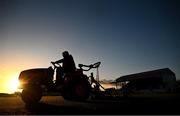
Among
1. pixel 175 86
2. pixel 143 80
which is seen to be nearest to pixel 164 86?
pixel 175 86

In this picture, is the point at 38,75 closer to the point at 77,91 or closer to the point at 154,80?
the point at 77,91

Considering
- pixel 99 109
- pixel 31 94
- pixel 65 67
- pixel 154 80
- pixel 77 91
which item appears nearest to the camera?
pixel 99 109

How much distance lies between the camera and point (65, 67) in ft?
39.0

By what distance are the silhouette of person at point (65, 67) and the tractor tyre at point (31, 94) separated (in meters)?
1.09

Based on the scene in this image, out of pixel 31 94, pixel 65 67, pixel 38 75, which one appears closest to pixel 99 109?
pixel 65 67

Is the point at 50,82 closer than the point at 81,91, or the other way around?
the point at 81,91

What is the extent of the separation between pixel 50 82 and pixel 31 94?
3.59 feet

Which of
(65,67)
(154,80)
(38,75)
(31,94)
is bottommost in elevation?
(31,94)

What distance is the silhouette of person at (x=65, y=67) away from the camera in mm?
11859

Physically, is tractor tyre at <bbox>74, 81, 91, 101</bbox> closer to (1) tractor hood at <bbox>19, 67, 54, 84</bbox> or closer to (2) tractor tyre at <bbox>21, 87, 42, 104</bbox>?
(1) tractor hood at <bbox>19, 67, 54, 84</bbox>

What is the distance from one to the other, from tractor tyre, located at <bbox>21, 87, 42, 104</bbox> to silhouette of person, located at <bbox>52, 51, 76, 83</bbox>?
109 centimetres

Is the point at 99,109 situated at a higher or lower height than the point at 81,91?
lower

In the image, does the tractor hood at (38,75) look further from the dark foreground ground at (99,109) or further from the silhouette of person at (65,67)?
the dark foreground ground at (99,109)

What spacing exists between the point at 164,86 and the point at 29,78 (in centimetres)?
3724
